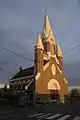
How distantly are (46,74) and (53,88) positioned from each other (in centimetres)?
490

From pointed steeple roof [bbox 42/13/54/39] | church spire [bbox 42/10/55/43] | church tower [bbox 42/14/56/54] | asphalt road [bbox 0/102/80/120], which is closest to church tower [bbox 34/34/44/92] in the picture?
church tower [bbox 42/14/56/54]

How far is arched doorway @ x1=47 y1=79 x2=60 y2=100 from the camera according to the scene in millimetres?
66250

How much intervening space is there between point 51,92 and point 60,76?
6.28 meters

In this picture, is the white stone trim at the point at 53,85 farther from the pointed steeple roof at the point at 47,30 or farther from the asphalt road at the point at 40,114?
the asphalt road at the point at 40,114

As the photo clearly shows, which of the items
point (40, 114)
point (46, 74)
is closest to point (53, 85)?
point (46, 74)

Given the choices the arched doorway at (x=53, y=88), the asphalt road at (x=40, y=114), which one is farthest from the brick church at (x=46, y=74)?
the asphalt road at (x=40, y=114)

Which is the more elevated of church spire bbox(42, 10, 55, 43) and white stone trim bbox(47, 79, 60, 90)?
church spire bbox(42, 10, 55, 43)

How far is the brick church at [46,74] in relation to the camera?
6297cm

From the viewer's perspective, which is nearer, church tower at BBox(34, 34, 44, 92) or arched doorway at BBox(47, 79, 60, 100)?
church tower at BBox(34, 34, 44, 92)

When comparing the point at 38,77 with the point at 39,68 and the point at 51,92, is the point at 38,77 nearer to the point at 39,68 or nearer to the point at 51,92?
the point at 39,68

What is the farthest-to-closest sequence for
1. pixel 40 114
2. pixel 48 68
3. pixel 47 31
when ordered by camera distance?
pixel 47 31 → pixel 48 68 → pixel 40 114

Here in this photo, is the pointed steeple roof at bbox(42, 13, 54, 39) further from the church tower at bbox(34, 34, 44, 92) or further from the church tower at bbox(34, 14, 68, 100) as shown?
the church tower at bbox(34, 34, 44, 92)

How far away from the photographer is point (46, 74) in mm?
65562

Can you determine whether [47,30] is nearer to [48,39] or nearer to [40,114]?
[48,39]
